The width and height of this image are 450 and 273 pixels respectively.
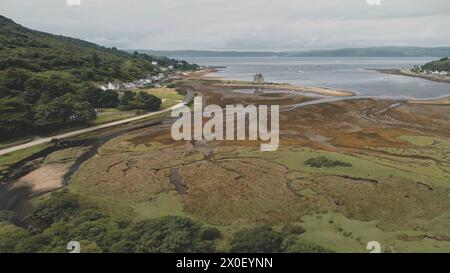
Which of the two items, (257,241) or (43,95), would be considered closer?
(257,241)

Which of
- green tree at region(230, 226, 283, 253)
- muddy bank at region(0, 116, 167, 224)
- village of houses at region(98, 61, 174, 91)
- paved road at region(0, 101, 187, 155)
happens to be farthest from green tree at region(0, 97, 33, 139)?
green tree at region(230, 226, 283, 253)

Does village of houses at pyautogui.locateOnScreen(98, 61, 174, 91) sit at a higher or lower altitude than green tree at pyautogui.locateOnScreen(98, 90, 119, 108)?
higher

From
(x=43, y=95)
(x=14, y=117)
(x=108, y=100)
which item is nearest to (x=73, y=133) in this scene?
(x=14, y=117)

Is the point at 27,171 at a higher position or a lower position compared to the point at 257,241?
higher

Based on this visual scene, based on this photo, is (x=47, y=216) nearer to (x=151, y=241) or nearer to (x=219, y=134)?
(x=151, y=241)

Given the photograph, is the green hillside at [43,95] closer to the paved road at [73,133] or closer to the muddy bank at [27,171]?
the paved road at [73,133]

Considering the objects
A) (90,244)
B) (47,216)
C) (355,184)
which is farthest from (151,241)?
(355,184)

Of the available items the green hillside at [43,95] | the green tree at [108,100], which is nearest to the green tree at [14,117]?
the green hillside at [43,95]

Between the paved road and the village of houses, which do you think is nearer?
the paved road

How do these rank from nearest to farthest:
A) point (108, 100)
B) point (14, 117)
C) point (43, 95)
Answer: point (14, 117) → point (43, 95) → point (108, 100)

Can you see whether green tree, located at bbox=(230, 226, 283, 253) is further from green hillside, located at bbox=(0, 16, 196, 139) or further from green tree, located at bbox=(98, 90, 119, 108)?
green tree, located at bbox=(98, 90, 119, 108)

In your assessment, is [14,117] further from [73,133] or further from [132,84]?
[132,84]
